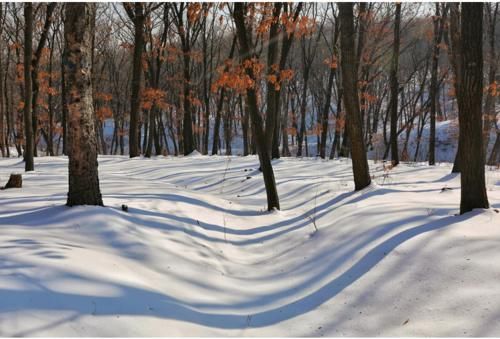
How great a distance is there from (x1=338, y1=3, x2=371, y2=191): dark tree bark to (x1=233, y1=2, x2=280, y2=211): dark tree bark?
169cm

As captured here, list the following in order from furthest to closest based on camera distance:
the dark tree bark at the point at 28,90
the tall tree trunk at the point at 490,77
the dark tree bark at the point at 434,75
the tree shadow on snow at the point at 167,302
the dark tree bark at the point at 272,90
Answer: the tall tree trunk at the point at 490,77 < the dark tree bark at the point at 434,75 < the dark tree bark at the point at 28,90 < the dark tree bark at the point at 272,90 < the tree shadow on snow at the point at 167,302

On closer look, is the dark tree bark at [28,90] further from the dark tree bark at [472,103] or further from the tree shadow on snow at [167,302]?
the dark tree bark at [472,103]

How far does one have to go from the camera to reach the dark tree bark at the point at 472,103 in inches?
205

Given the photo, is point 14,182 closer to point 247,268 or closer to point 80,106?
point 80,106

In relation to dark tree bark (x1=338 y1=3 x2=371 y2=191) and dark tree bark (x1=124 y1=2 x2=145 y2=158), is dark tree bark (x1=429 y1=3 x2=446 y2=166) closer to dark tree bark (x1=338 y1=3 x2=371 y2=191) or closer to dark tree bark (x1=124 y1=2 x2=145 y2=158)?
dark tree bark (x1=338 y1=3 x2=371 y2=191)

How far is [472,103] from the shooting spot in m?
5.23

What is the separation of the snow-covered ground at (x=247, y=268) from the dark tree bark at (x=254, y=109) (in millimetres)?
451

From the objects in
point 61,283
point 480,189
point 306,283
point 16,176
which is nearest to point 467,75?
point 480,189

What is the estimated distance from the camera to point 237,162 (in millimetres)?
14602

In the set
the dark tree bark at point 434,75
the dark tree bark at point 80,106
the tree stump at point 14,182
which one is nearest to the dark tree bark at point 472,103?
the dark tree bark at point 80,106

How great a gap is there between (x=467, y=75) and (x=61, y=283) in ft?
16.7

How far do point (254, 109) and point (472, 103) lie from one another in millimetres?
3359

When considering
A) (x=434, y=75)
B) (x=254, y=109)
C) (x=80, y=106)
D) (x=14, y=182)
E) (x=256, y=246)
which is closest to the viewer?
(x=80, y=106)

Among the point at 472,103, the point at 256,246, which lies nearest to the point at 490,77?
the point at 472,103
